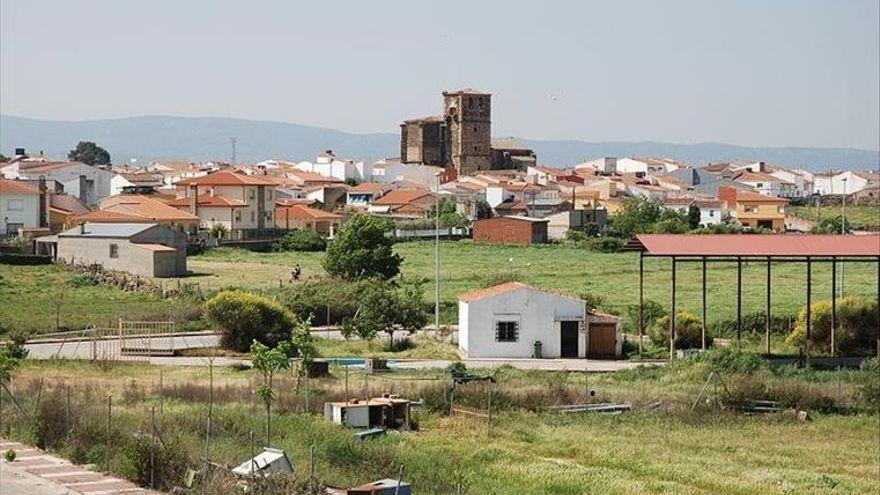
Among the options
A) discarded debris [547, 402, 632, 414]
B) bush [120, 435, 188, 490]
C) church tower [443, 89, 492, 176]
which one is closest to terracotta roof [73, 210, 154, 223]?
discarded debris [547, 402, 632, 414]

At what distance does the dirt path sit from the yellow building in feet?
243

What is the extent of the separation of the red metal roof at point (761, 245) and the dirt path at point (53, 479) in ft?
59.8

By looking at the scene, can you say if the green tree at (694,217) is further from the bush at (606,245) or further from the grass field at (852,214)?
the bush at (606,245)

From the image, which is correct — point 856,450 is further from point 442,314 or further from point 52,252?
point 52,252

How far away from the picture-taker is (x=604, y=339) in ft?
124

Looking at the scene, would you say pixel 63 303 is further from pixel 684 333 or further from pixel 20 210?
pixel 20 210

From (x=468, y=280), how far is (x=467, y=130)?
71454mm

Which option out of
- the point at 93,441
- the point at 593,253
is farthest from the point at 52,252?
the point at 93,441

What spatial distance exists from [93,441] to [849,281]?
128 ft

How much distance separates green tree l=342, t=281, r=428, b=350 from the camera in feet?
128

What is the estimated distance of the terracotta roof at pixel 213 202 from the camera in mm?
73688

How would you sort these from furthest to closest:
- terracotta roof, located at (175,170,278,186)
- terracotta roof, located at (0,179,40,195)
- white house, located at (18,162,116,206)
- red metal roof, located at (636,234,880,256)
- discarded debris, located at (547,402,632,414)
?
1. white house, located at (18,162,116,206)
2. terracotta roof, located at (175,170,278,186)
3. terracotta roof, located at (0,179,40,195)
4. red metal roof, located at (636,234,880,256)
5. discarded debris, located at (547,402,632,414)

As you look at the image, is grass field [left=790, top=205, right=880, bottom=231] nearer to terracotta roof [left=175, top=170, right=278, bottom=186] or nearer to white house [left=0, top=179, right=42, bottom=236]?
terracotta roof [left=175, top=170, right=278, bottom=186]

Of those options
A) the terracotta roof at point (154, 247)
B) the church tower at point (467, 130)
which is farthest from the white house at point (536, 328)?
the church tower at point (467, 130)
